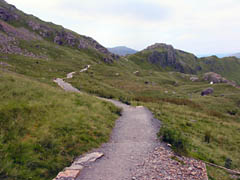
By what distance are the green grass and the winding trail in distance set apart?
1.15m

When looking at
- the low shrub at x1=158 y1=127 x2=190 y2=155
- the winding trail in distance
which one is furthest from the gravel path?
the low shrub at x1=158 y1=127 x2=190 y2=155

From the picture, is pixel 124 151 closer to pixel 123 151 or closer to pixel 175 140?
pixel 123 151

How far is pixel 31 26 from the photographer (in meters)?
113

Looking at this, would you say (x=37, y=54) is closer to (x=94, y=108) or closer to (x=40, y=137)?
(x=94, y=108)

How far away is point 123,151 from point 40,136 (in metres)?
5.18

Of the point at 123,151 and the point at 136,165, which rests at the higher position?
the point at 136,165

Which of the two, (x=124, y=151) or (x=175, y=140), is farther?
(x=175, y=140)

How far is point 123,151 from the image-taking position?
32.7ft

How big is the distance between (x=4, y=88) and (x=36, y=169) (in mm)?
10874

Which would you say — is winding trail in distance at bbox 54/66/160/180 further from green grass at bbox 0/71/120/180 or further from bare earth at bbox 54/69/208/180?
green grass at bbox 0/71/120/180

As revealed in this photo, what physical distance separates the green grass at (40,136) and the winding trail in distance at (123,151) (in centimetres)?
115

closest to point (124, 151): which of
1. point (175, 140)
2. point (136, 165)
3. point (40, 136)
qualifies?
point (136, 165)

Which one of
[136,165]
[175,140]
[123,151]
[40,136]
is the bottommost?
[123,151]

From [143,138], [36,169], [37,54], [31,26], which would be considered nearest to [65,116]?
[36,169]
